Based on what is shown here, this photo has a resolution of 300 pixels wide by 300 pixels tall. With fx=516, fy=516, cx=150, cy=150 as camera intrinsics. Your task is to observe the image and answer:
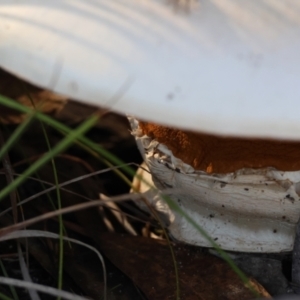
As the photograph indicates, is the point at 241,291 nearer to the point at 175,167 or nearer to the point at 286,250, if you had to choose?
the point at 286,250

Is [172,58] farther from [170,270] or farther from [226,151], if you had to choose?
[170,270]

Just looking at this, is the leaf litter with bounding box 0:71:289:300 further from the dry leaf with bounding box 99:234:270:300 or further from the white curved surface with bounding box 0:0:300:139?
the white curved surface with bounding box 0:0:300:139

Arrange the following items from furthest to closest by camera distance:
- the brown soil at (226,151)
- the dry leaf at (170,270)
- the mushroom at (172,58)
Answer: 1. the dry leaf at (170,270)
2. the brown soil at (226,151)
3. the mushroom at (172,58)

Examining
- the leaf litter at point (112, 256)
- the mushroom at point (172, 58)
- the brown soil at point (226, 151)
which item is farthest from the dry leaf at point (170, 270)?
the mushroom at point (172, 58)

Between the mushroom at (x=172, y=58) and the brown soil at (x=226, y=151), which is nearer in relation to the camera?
the mushroom at (x=172, y=58)

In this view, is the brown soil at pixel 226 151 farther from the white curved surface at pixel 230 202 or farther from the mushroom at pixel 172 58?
the mushroom at pixel 172 58

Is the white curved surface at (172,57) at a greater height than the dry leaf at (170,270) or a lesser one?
greater

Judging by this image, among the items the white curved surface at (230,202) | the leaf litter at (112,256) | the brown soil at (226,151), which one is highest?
the brown soil at (226,151)

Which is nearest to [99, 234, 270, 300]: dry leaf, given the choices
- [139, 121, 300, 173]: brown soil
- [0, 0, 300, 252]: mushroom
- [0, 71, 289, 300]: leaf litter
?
[0, 71, 289, 300]: leaf litter
